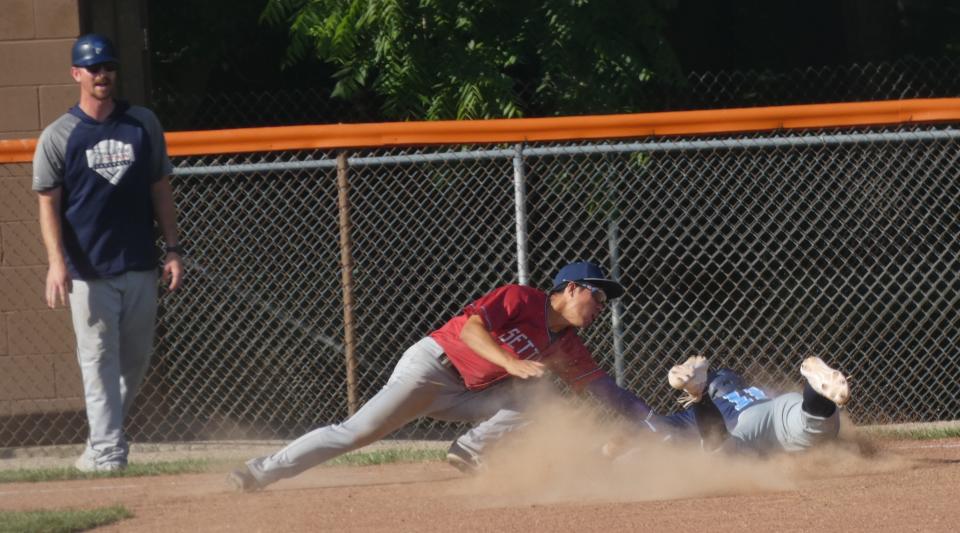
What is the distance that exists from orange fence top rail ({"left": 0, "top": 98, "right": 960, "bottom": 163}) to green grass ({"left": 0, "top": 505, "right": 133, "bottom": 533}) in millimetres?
2457

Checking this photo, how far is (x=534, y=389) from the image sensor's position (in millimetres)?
6742

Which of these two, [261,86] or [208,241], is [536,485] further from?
[261,86]

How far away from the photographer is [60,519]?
229 inches

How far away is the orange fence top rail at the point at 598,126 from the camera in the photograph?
7789 millimetres

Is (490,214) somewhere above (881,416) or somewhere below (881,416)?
above

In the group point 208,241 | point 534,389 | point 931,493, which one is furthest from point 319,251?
point 931,493

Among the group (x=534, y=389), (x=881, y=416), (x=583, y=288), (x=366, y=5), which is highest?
(x=366, y=5)

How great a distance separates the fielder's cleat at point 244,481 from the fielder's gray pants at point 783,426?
2304mm

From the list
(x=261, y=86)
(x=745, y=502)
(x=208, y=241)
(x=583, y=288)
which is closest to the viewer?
(x=745, y=502)

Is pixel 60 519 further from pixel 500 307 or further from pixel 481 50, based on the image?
pixel 481 50

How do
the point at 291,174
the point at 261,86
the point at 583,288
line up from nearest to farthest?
the point at 583,288
the point at 291,174
the point at 261,86

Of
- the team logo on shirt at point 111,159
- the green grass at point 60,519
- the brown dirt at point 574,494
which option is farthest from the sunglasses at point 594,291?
the team logo on shirt at point 111,159

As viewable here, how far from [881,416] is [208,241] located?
4191mm

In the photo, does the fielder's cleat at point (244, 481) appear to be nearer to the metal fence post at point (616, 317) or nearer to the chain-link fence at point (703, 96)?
the metal fence post at point (616, 317)
